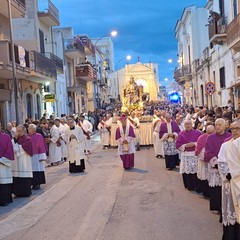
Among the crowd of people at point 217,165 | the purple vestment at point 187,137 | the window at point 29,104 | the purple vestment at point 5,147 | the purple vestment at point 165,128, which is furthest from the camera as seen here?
the window at point 29,104

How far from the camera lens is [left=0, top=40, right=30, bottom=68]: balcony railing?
19.5 metres

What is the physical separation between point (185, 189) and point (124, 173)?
10.2 feet

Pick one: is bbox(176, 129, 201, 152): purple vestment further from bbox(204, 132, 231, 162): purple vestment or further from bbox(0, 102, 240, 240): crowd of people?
bbox(204, 132, 231, 162): purple vestment

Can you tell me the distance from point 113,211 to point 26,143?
9.87 ft

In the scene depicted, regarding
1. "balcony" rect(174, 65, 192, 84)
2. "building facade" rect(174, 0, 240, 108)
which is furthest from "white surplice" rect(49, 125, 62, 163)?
"balcony" rect(174, 65, 192, 84)

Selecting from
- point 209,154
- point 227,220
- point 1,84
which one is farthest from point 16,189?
point 1,84

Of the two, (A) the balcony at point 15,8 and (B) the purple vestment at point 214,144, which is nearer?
(B) the purple vestment at point 214,144

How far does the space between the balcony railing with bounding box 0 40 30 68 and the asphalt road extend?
8.48 meters

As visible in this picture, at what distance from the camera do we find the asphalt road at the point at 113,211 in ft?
22.9

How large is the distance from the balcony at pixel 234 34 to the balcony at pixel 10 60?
9.70 meters

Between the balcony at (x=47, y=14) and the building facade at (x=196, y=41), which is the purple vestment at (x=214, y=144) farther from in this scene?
the building facade at (x=196, y=41)

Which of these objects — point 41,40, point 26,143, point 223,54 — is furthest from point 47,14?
point 26,143

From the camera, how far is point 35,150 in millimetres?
11180

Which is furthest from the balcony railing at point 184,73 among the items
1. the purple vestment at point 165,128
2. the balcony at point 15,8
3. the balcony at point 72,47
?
the purple vestment at point 165,128
